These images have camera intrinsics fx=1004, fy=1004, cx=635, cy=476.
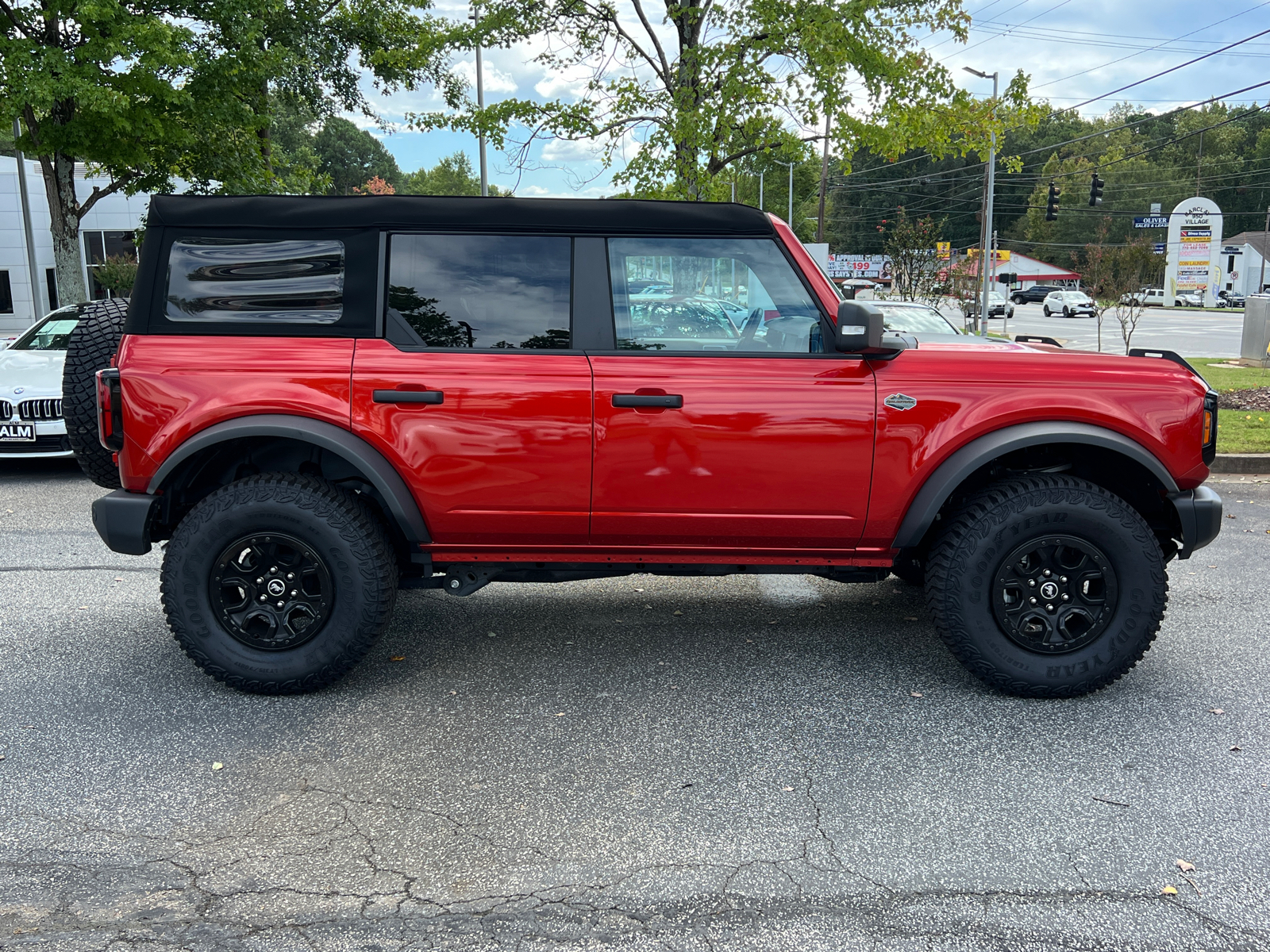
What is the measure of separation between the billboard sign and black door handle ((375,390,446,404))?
252 feet

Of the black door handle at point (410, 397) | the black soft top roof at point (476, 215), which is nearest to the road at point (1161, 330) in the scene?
the black soft top roof at point (476, 215)

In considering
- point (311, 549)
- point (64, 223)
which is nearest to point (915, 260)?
point (64, 223)

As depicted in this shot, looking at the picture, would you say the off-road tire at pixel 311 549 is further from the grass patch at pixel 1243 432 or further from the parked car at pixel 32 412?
the grass patch at pixel 1243 432

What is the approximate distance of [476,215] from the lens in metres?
4.06

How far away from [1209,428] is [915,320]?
901 cm

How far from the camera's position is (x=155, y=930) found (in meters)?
2.60

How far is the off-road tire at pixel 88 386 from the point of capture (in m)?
4.38

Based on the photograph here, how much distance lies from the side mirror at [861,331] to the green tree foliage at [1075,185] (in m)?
95.0

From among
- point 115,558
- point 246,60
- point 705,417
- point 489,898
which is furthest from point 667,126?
A: point 489,898

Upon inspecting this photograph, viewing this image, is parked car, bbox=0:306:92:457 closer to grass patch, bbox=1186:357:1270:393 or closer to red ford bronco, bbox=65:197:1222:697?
red ford bronco, bbox=65:197:1222:697

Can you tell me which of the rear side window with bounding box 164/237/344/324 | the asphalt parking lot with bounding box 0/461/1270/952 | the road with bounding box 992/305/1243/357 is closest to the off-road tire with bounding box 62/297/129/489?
the rear side window with bounding box 164/237/344/324

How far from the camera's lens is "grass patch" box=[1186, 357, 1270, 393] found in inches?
577

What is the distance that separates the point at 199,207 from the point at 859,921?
3.55 m

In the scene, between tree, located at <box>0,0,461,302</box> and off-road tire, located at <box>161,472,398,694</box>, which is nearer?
off-road tire, located at <box>161,472,398,694</box>
